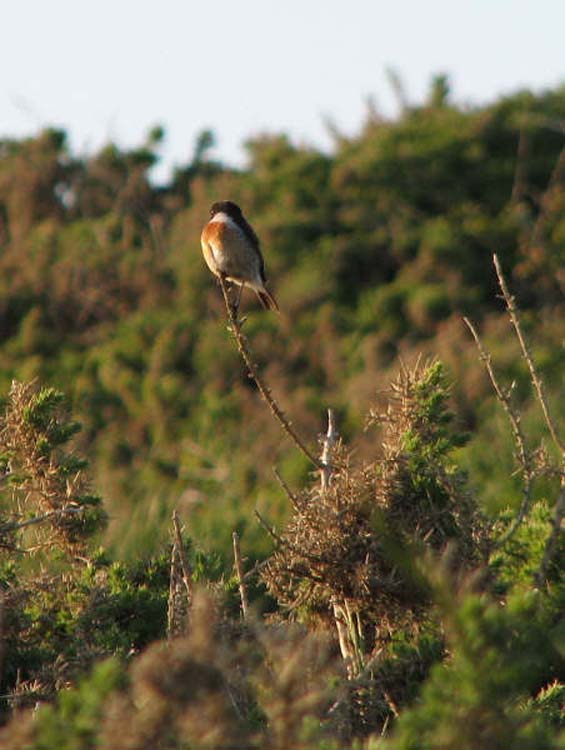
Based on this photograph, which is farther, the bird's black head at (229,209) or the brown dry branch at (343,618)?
the bird's black head at (229,209)

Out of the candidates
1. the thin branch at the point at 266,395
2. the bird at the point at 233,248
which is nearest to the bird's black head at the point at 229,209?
the bird at the point at 233,248

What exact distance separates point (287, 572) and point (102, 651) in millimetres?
490

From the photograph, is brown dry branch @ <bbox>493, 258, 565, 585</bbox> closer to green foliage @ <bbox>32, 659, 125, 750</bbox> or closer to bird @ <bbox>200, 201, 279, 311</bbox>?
green foliage @ <bbox>32, 659, 125, 750</bbox>

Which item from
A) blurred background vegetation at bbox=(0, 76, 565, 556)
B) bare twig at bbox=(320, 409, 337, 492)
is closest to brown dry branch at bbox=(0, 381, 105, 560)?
bare twig at bbox=(320, 409, 337, 492)

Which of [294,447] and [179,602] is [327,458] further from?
[294,447]

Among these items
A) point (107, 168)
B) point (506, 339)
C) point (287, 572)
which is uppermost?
point (107, 168)

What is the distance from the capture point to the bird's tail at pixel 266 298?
20.7ft

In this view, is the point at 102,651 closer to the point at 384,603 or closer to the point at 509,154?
the point at 384,603

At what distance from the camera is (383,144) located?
1616 cm

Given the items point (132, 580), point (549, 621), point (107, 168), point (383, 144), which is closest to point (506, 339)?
point (383, 144)

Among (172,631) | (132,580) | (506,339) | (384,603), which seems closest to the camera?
(172,631)

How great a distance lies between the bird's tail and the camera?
632cm

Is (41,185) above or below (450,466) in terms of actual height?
above

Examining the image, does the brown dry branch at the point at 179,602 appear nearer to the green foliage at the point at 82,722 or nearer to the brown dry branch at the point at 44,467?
the green foliage at the point at 82,722
